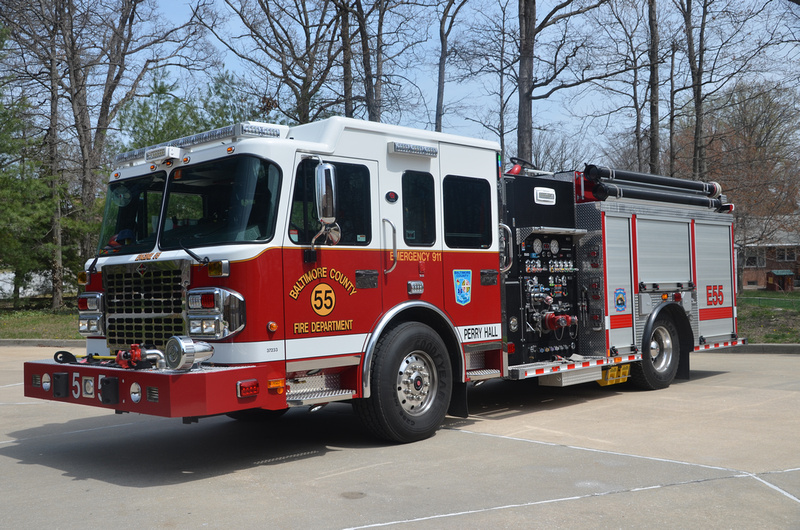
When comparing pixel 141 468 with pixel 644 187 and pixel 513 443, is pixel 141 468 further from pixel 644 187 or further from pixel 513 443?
pixel 644 187

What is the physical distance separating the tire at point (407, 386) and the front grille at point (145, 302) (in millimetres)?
1799

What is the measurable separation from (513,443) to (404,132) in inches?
124

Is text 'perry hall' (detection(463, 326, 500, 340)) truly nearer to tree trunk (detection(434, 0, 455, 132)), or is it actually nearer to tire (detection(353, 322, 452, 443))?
tire (detection(353, 322, 452, 443))

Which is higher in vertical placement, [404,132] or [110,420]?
[404,132]

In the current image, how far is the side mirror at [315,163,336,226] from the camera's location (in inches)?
251

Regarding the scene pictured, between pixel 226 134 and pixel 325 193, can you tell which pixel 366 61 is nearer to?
pixel 226 134

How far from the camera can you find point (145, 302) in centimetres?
680

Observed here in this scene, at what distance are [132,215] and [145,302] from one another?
1.06 m

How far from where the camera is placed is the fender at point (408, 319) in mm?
6938

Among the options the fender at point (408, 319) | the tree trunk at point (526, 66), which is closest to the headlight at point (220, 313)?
the fender at point (408, 319)

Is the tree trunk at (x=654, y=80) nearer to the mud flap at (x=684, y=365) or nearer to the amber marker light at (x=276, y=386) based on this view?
the mud flap at (x=684, y=365)

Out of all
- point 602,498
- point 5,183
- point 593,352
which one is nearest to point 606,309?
point 593,352

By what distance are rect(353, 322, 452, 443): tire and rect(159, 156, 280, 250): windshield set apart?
1647 millimetres

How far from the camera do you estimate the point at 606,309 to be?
9.54 m
